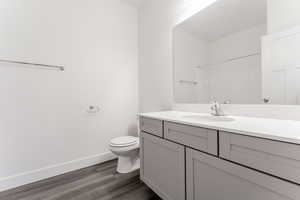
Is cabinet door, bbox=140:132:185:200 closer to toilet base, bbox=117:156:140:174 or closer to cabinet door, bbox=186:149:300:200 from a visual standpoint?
cabinet door, bbox=186:149:300:200

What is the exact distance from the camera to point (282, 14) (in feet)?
3.31

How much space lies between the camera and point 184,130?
102 centimetres

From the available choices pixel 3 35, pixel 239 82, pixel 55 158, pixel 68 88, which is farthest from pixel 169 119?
pixel 3 35

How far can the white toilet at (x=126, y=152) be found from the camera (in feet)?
5.59

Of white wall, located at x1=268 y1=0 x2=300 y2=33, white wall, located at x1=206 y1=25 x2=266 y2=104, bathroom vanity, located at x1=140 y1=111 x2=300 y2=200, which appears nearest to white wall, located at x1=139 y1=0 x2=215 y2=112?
white wall, located at x1=206 y1=25 x2=266 y2=104

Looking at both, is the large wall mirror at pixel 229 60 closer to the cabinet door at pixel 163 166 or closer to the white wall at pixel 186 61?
the white wall at pixel 186 61

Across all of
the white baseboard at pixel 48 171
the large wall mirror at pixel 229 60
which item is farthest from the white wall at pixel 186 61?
the white baseboard at pixel 48 171

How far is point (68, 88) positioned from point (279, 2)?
2215mm

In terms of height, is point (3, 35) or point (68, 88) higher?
point (3, 35)

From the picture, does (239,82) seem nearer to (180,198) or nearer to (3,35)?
(180,198)

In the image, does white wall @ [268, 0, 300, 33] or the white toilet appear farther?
the white toilet

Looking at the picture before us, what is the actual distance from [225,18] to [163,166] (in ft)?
4.75

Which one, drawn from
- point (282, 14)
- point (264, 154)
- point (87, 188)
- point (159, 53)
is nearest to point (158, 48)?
point (159, 53)

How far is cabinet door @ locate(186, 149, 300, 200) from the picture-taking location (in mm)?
604
